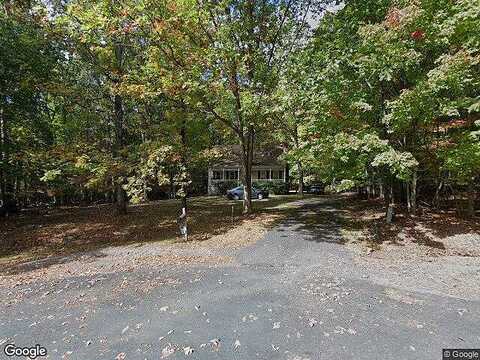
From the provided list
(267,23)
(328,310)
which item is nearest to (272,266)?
(328,310)

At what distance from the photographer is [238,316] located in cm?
562

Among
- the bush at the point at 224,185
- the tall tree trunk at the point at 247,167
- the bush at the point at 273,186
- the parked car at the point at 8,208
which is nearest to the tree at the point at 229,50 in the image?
the tall tree trunk at the point at 247,167

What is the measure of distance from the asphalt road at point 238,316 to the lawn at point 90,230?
4.58 meters

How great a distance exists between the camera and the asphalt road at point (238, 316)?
456 cm

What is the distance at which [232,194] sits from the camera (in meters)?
28.6

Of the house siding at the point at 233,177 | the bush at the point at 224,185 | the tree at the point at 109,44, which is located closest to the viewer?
the tree at the point at 109,44

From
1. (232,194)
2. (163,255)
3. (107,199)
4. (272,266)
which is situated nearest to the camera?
(272,266)

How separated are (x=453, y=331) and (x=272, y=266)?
Result: 4.71 meters

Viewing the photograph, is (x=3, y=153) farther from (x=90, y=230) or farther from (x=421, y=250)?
(x=421, y=250)

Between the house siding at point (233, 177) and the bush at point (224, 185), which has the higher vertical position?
the house siding at point (233, 177)

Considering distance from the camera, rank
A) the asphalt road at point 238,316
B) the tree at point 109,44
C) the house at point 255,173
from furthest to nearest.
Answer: the house at point 255,173 → the tree at point 109,44 → the asphalt road at point 238,316

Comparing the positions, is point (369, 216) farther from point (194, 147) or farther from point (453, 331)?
point (453, 331)

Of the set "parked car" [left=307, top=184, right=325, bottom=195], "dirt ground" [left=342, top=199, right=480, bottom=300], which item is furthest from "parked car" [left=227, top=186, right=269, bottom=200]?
"dirt ground" [left=342, top=199, right=480, bottom=300]

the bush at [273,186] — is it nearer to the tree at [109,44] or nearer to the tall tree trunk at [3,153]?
the tree at [109,44]
